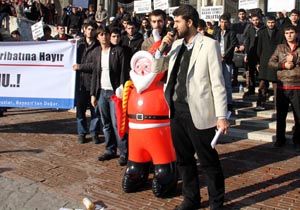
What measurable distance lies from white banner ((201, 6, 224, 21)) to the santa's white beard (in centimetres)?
Answer: 694

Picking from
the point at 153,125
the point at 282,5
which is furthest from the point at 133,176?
the point at 282,5

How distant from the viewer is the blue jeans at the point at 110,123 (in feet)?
21.8

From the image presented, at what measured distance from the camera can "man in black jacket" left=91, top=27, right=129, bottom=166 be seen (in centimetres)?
662

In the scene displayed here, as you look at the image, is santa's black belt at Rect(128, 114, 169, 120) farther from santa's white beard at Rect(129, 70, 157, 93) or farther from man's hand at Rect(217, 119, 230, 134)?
man's hand at Rect(217, 119, 230, 134)

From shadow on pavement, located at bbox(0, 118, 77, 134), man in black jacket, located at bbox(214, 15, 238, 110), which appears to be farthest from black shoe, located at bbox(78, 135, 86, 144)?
man in black jacket, located at bbox(214, 15, 238, 110)

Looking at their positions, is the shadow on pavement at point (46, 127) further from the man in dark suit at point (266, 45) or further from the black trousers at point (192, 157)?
the black trousers at point (192, 157)

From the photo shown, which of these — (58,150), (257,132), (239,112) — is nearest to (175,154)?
(58,150)

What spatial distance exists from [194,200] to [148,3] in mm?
8900

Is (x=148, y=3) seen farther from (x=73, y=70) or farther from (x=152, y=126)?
(x=152, y=126)

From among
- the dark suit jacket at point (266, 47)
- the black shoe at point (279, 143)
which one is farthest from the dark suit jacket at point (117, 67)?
the dark suit jacket at point (266, 47)

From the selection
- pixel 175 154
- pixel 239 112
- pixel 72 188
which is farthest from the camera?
pixel 239 112

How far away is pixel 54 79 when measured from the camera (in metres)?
8.28

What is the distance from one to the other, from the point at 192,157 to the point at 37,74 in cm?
435

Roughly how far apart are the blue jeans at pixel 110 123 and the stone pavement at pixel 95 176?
0.84ft
